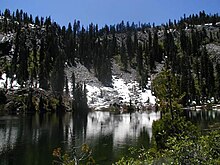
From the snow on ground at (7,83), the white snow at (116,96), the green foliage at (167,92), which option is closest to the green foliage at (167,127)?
the green foliage at (167,92)

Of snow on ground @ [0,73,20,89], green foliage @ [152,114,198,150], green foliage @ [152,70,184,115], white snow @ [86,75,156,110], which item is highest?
snow on ground @ [0,73,20,89]

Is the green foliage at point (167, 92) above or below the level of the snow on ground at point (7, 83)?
below

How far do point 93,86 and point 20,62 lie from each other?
158 feet

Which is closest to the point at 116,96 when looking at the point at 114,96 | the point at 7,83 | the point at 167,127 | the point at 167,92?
the point at 114,96

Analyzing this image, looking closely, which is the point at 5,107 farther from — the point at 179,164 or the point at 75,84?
the point at 179,164

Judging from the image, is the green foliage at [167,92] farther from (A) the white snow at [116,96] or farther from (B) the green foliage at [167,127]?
(A) the white snow at [116,96]

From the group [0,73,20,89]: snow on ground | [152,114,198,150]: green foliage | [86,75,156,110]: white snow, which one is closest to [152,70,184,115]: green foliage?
[152,114,198,150]: green foliage

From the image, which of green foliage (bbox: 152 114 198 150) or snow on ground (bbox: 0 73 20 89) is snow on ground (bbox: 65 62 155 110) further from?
green foliage (bbox: 152 114 198 150)

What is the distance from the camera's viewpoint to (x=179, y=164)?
29.8ft

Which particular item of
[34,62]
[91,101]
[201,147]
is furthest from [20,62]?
[201,147]

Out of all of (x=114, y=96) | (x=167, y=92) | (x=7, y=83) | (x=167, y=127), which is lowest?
(x=167, y=127)

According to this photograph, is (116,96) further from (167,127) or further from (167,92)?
(167,127)

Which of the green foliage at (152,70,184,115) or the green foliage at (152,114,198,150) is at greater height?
the green foliage at (152,70,184,115)

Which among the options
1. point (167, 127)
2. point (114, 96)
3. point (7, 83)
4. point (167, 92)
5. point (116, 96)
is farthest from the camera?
point (116, 96)
